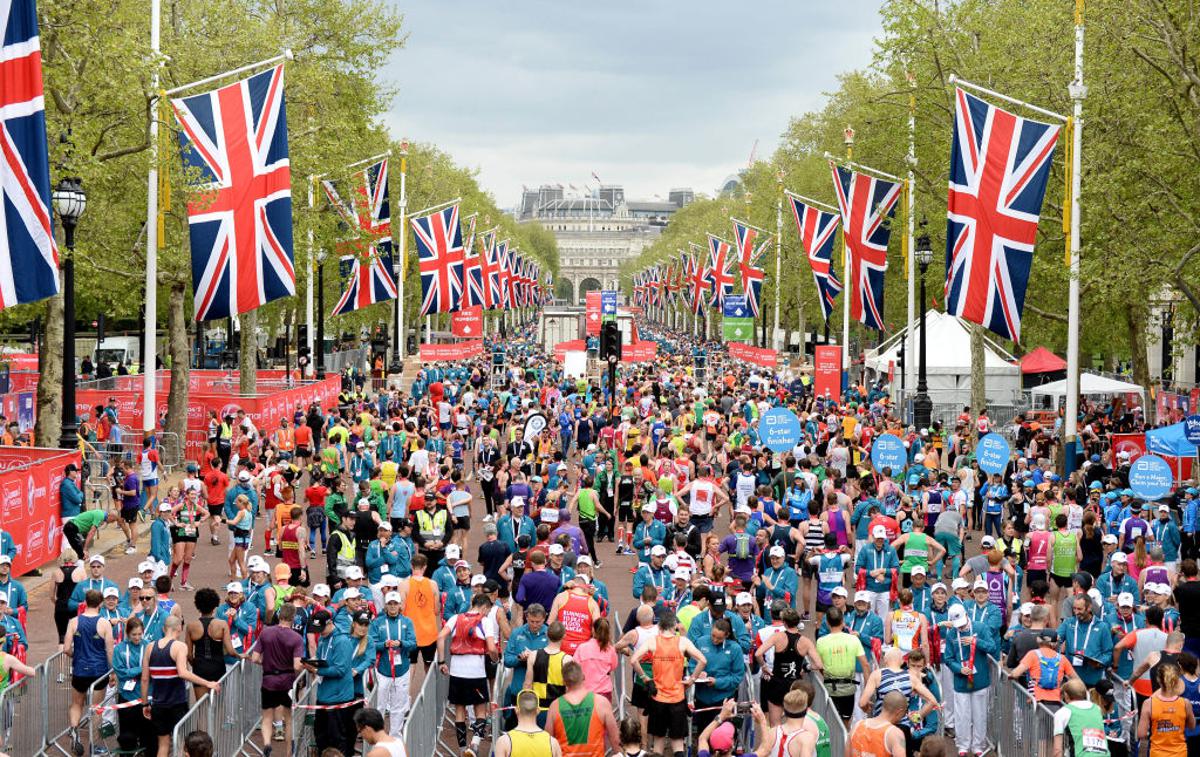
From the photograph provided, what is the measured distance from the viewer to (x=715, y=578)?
12.7m

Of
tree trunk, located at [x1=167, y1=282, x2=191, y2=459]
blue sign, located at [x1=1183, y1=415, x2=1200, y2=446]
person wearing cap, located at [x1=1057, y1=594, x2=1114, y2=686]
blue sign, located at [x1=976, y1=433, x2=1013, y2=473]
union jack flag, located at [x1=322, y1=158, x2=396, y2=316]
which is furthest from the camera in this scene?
union jack flag, located at [x1=322, y1=158, x2=396, y2=316]

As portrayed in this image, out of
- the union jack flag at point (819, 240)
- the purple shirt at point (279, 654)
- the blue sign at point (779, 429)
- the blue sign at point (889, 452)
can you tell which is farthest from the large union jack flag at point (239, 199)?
the union jack flag at point (819, 240)

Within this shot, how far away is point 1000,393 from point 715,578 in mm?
34647

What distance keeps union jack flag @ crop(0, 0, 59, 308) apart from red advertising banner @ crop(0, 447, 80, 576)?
465 cm

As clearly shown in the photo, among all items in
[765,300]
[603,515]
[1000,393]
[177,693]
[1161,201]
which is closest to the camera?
[177,693]

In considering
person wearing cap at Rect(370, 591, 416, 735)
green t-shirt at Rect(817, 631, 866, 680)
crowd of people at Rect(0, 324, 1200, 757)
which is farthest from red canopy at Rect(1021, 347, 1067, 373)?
person wearing cap at Rect(370, 591, 416, 735)

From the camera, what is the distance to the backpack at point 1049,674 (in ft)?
36.6

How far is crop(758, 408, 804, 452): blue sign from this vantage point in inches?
928

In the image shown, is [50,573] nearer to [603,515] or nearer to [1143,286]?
[603,515]

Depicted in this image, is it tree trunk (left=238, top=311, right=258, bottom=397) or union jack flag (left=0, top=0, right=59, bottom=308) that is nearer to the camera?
union jack flag (left=0, top=0, right=59, bottom=308)

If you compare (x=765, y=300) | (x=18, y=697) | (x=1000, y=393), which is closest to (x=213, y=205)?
(x=18, y=697)

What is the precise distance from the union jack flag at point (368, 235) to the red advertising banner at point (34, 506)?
21957 millimetres

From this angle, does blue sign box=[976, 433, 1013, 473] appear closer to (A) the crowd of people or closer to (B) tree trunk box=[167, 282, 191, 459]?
(A) the crowd of people

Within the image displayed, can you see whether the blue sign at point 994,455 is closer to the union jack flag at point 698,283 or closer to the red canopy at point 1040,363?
the red canopy at point 1040,363
